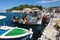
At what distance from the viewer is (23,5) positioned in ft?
461

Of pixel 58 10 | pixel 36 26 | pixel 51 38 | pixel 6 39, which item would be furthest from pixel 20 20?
pixel 58 10

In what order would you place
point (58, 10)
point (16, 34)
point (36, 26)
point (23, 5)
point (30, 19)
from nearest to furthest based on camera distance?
1. point (16, 34)
2. point (36, 26)
3. point (30, 19)
4. point (58, 10)
5. point (23, 5)

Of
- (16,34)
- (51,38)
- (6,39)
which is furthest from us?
(51,38)

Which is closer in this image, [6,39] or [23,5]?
[6,39]

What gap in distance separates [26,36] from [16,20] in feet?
62.4

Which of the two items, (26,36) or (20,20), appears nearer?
(26,36)

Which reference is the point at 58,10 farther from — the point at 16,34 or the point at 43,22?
the point at 16,34

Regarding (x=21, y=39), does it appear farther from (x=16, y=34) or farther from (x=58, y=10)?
(x=58, y=10)

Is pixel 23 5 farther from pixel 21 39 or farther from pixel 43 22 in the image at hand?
pixel 21 39

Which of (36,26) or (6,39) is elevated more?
(6,39)

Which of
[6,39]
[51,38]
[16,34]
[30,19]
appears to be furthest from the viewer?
[30,19]

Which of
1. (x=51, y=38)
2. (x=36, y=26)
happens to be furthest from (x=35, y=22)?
(x=51, y=38)

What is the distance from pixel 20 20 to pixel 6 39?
18871mm

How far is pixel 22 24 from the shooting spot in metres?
30.8
